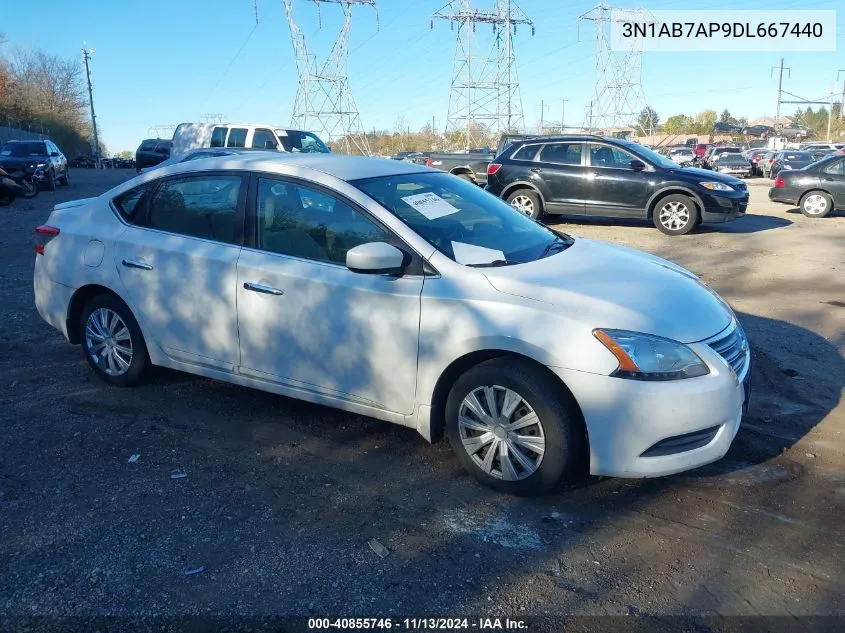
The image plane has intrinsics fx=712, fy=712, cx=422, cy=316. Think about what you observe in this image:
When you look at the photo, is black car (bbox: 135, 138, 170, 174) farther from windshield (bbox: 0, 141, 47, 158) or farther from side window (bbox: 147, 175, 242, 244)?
side window (bbox: 147, 175, 242, 244)

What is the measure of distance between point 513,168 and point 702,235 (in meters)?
3.66

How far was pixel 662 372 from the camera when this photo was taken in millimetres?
3305

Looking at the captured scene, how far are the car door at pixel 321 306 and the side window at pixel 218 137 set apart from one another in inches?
602

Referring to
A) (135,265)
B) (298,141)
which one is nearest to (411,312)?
(135,265)

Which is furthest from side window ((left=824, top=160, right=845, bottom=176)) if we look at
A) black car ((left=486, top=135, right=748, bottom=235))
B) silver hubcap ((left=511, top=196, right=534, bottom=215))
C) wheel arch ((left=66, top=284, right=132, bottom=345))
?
wheel arch ((left=66, top=284, right=132, bottom=345))

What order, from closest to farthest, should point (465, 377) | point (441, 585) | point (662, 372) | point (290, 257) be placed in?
point (441, 585) < point (662, 372) < point (465, 377) < point (290, 257)

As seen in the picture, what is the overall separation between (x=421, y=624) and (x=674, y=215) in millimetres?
11195

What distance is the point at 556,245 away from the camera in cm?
452

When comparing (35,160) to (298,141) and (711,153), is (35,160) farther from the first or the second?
(711,153)

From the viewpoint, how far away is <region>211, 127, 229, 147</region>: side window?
18594 mm

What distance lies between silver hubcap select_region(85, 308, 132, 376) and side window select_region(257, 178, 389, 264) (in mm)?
1402

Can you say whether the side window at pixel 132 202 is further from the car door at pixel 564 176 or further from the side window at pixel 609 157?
the side window at pixel 609 157

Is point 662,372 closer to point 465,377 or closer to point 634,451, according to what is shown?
point 634,451

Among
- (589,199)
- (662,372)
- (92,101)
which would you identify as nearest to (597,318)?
(662,372)
